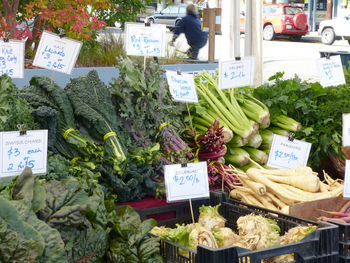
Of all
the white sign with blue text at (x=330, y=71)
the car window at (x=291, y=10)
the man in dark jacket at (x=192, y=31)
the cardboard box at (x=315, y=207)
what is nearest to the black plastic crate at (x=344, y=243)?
the cardboard box at (x=315, y=207)

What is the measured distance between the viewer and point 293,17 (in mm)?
24781

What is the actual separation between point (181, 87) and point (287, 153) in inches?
29.8

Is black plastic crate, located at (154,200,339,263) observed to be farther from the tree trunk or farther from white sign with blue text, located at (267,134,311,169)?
the tree trunk

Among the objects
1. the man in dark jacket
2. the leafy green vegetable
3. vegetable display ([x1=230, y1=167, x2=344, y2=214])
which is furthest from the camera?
the man in dark jacket

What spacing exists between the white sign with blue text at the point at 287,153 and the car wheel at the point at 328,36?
2165 cm

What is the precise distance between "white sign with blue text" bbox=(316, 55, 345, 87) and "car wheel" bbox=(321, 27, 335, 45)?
815 inches

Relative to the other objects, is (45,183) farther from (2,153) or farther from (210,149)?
(210,149)

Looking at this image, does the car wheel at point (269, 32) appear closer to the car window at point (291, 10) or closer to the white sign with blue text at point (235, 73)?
the car window at point (291, 10)

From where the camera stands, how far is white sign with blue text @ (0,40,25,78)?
3012 mm

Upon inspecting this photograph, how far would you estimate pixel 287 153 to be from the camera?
126 inches

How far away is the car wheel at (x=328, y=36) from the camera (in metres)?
23.5

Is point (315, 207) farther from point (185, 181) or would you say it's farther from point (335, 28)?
point (335, 28)

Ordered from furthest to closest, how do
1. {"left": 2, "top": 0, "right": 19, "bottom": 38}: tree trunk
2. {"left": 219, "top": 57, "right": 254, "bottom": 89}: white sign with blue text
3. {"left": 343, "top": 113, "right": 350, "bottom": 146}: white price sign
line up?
1. {"left": 2, "top": 0, "right": 19, "bottom": 38}: tree trunk
2. {"left": 219, "top": 57, "right": 254, "bottom": 89}: white sign with blue text
3. {"left": 343, "top": 113, "right": 350, "bottom": 146}: white price sign

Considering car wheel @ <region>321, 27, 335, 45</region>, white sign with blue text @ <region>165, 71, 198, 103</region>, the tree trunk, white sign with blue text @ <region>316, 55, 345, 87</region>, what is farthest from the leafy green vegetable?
car wheel @ <region>321, 27, 335, 45</region>
